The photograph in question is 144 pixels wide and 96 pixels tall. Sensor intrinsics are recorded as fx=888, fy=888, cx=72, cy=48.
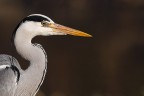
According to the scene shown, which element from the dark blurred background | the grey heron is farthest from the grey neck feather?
the dark blurred background

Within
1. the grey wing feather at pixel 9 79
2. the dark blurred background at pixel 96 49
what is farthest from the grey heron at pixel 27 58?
the dark blurred background at pixel 96 49

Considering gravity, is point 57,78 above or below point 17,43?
below

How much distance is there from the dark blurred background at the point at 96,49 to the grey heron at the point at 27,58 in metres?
2.11

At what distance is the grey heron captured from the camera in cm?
598

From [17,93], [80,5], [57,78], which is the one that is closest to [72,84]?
[57,78]

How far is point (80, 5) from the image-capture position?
8.26m

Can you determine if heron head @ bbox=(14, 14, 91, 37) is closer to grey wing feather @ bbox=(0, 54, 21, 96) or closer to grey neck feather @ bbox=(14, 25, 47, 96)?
grey neck feather @ bbox=(14, 25, 47, 96)

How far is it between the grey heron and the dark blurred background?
2111 millimetres

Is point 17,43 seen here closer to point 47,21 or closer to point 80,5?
point 47,21

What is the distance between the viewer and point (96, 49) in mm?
8258

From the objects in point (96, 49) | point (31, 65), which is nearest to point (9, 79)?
point (31, 65)

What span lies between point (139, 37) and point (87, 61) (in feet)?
1.75

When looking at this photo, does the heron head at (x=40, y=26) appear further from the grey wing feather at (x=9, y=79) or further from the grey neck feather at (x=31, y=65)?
the grey wing feather at (x=9, y=79)

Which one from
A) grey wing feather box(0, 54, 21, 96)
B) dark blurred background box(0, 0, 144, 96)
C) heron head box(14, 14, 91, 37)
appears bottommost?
dark blurred background box(0, 0, 144, 96)
